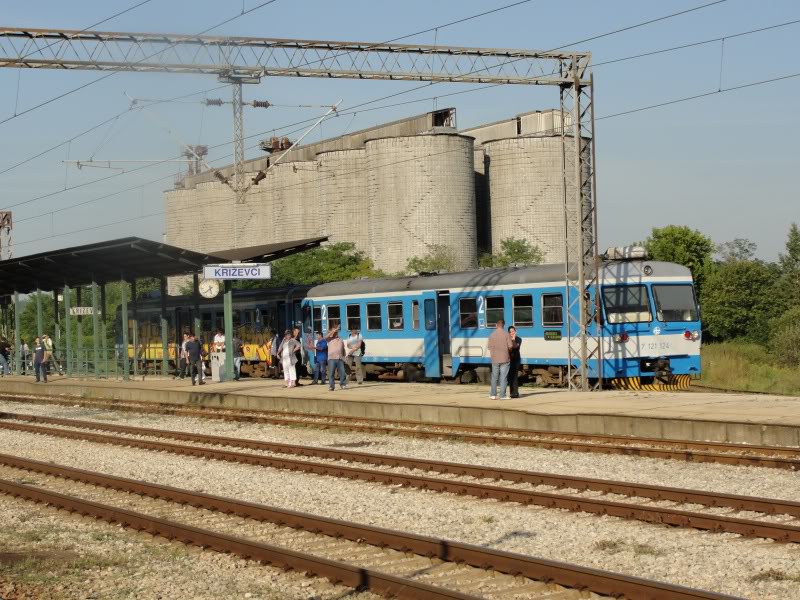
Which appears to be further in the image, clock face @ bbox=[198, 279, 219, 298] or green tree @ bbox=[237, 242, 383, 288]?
green tree @ bbox=[237, 242, 383, 288]

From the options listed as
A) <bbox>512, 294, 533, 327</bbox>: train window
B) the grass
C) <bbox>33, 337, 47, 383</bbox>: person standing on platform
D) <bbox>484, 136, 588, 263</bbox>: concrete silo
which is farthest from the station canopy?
<bbox>484, 136, 588, 263</bbox>: concrete silo

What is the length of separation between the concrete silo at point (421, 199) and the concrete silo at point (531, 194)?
271 centimetres

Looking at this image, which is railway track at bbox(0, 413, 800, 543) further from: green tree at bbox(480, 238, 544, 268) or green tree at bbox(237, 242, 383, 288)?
green tree at bbox(480, 238, 544, 268)

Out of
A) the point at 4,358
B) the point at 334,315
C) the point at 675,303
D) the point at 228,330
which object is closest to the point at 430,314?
the point at 334,315

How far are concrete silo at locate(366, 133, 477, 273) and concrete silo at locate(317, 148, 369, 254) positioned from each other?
13.4 ft

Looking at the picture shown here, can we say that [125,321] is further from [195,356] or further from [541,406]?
[541,406]

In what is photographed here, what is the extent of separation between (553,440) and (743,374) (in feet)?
70.6

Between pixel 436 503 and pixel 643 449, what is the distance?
4482 millimetres

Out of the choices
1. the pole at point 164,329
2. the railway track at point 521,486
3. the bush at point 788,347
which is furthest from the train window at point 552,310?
the bush at point 788,347

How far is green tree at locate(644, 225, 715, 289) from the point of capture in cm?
8181

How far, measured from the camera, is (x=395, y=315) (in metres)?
32.2

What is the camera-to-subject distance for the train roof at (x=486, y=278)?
26609 millimetres

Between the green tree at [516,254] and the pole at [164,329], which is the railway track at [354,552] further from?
the green tree at [516,254]

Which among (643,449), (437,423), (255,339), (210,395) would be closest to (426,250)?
(255,339)
